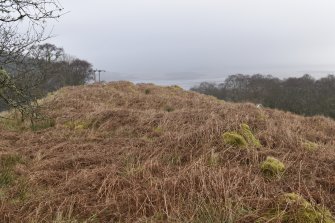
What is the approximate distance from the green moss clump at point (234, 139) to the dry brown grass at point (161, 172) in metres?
0.13

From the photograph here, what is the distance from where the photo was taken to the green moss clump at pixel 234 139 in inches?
212

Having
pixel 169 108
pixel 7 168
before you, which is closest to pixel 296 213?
pixel 7 168

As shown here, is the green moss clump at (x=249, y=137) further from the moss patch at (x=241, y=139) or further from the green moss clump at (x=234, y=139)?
the green moss clump at (x=234, y=139)

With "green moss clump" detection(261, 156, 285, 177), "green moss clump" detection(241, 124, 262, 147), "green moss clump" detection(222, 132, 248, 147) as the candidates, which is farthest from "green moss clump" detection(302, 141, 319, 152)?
"green moss clump" detection(261, 156, 285, 177)

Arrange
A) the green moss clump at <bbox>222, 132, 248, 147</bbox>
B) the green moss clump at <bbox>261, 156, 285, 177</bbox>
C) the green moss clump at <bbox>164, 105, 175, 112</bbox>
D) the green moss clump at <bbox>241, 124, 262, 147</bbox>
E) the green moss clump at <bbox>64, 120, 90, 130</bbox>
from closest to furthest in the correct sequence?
the green moss clump at <bbox>261, 156, 285, 177</bbox>
the green moss clump at <bbox>222, 132, 248, 147</bbox>
the green moss clump at <bbox>241, 124, 262, 147</bbox>
the green moss clump at <bbox>64, 120, 90, 130</bbox>
the green moss clump at <bbox>164, 105, 175, 112</bbox>

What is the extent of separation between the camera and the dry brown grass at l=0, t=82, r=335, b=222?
140 inches

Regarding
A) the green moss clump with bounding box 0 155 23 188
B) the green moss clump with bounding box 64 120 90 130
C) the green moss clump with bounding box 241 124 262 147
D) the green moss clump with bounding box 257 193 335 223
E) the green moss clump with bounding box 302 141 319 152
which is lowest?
the green moss clump with bounding box 0 155 23 188

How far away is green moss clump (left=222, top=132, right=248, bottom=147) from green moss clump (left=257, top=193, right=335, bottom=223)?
6.73 ft

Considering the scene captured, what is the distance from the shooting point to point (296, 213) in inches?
123

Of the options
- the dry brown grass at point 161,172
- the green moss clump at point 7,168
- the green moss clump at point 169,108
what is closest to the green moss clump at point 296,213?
the dry brown grass at point 161,172

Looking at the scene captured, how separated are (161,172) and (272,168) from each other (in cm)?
133

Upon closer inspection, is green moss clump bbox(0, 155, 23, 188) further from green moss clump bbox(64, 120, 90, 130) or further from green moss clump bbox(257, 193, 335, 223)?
green moss clump bbox(257, 193, 335, 223)

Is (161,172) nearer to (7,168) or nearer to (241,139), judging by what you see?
(241,139)

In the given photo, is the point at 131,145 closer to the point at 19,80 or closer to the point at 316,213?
the point at 19,80
